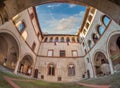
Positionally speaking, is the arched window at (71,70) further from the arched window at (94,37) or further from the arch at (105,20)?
the arch at (105,20)

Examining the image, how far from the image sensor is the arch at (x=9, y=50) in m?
16.1

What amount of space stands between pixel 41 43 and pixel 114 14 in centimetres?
2151

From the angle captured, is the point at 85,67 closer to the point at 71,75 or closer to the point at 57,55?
the point at 71,75

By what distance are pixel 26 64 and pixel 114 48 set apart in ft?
44.1

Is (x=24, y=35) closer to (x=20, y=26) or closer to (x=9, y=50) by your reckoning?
(x=20, y=26)

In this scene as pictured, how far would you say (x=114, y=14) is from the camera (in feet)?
14.5

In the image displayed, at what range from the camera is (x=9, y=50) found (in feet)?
57.3

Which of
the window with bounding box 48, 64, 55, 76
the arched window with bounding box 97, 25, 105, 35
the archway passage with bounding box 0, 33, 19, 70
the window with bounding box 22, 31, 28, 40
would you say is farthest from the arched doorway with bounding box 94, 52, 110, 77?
the archway passage with bounding box 0, 33, 19, 70

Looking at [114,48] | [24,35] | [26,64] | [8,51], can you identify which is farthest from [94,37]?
[8,51]

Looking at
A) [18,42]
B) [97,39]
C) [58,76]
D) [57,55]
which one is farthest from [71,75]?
[18,42]

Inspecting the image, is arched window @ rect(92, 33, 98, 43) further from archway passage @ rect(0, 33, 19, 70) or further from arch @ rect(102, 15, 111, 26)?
archway passage @ rect(0, 33, 19, 70)

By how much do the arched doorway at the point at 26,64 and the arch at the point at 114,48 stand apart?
11902 mm

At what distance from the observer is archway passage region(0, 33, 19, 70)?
53.2 ft

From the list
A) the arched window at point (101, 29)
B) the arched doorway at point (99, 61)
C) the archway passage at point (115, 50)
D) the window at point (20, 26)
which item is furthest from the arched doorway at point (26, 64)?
the archway passage at point (115, 50)
